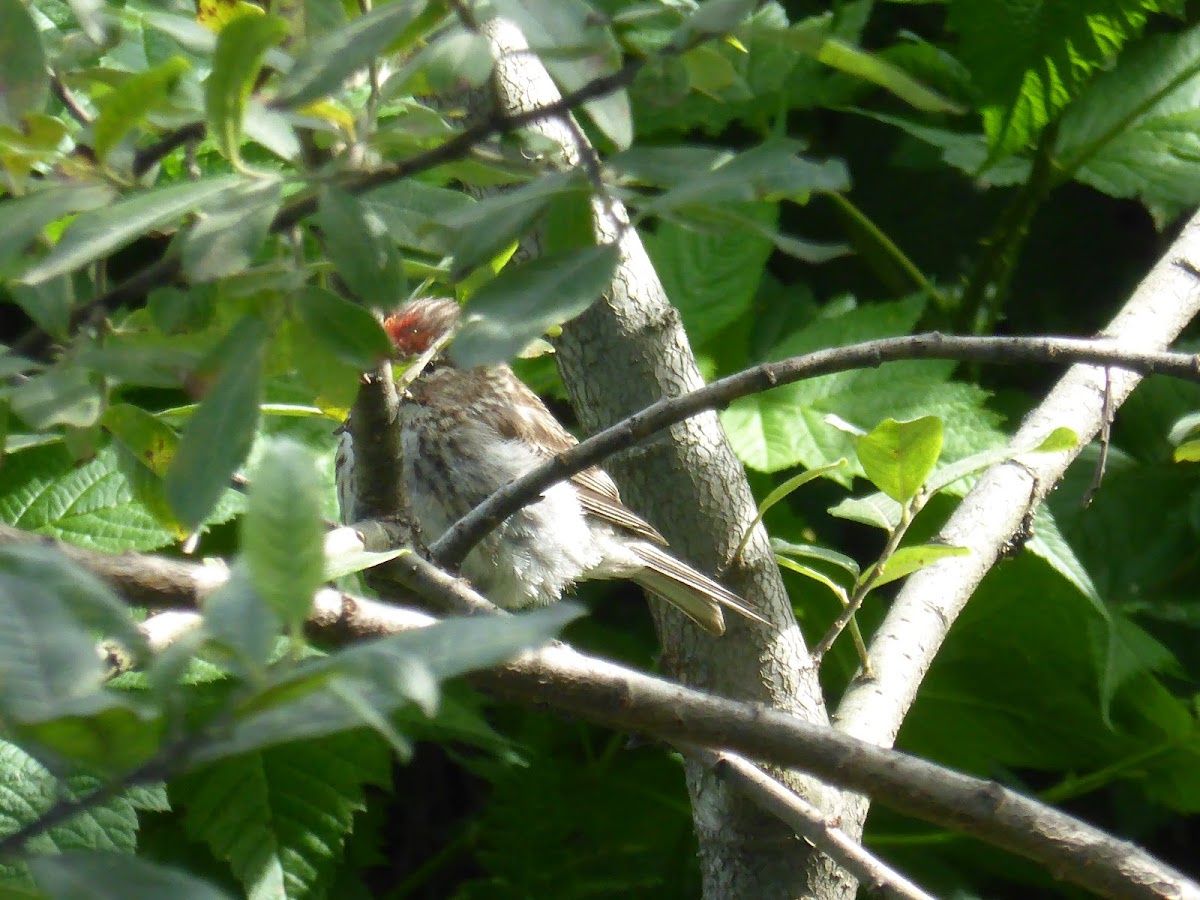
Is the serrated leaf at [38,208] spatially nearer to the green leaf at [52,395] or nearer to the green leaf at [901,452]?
the green leaf at [52,395]

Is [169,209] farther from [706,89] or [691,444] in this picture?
[691,444]

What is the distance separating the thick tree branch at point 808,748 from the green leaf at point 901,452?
1.16 feet

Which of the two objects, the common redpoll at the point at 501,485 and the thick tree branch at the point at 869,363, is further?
the common redpoll at the point at 501,485

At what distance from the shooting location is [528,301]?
60cm

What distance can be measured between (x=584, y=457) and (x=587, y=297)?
421mm

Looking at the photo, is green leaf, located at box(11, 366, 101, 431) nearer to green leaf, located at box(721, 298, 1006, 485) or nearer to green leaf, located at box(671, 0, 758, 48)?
green leaf, located at box(671, 0, 758, 48)

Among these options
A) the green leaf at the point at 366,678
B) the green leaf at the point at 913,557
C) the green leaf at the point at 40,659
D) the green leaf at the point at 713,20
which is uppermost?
the green leaf at the point at 713,20

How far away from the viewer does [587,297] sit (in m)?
0.60

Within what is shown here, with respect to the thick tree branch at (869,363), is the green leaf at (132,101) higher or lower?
higher

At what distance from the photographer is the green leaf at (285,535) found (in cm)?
45

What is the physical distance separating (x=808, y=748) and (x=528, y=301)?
404 millimetres

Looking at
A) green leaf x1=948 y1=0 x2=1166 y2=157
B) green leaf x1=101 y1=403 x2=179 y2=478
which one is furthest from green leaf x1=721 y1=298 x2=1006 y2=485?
green leaf x1=101 y1=403 x2=179 y2=478

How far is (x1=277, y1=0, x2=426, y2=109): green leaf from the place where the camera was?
0.56 meters

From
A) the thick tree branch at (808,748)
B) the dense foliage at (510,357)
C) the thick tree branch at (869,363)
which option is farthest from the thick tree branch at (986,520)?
the thick tree branch at (808,748)
